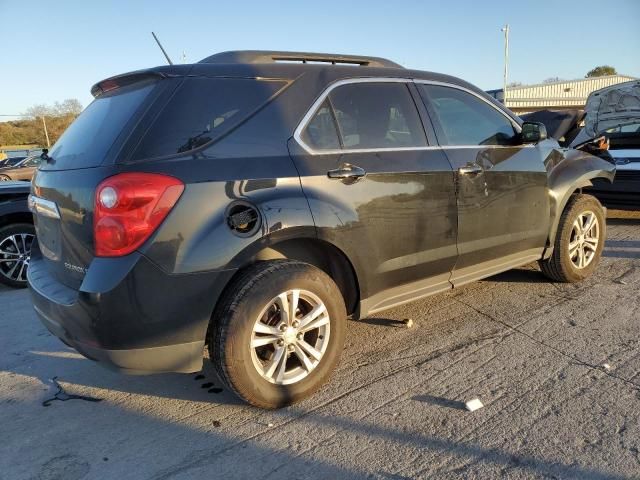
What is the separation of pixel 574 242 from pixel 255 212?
336 centimetres

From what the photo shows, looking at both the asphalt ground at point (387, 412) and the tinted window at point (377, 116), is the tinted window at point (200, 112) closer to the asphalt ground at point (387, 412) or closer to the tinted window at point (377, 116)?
the tinted window at point (377, 116)

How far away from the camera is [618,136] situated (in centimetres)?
802

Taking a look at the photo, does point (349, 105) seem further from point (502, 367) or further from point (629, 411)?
point (629, 411)

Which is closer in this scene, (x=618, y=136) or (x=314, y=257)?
(x=314, y=257)

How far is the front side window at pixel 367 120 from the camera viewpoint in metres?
3.02

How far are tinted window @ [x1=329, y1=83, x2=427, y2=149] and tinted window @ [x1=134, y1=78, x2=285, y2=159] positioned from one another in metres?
0.52


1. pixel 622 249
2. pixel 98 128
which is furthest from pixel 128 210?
pixel 622 249

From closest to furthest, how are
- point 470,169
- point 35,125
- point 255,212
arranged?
point 255,212
point 470,169
point 35,125

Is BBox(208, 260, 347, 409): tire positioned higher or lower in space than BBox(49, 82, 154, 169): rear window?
lower

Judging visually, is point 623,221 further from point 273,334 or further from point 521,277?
point 273,334

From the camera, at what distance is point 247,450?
249 centimetres

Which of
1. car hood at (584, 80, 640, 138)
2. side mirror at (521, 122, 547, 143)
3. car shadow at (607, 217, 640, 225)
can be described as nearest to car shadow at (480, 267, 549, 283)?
side mirror at (521, 122, 547, 143)

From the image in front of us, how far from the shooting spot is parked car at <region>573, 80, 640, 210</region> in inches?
275

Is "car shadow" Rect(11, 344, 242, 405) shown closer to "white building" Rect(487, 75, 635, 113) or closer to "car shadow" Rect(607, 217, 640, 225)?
"car shadow" Rect(607, 217, 640, 225)
